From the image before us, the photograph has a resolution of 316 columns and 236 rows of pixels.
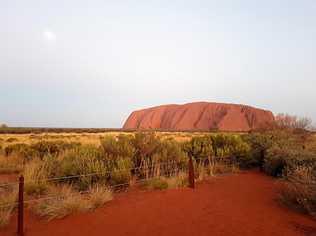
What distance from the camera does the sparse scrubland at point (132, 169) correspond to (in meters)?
7.29

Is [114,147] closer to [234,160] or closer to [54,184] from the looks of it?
[54,184]

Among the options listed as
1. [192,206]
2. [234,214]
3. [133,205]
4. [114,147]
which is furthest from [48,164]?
[234,214]

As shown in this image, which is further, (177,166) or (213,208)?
(177,166)

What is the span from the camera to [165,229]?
5.84 m

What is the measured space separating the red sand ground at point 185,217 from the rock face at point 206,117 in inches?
3158

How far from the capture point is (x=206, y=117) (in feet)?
336

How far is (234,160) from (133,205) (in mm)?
8049

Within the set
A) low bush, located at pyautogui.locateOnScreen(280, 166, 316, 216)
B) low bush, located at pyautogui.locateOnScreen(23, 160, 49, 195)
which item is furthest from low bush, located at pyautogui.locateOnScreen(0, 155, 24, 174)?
low bush, located at pyautogui.locateOnScreen(280, 166, 316, 216)

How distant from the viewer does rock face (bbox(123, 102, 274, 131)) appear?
3726 inches

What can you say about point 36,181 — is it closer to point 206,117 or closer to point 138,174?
point 138,174

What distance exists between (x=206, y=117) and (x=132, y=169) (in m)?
93.3

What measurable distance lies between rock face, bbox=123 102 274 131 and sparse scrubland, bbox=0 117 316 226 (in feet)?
243

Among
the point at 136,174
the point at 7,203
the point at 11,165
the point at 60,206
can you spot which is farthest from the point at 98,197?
the point at 11,165

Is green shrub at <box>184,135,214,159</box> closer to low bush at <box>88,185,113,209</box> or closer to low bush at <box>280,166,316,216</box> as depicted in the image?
low bush at <box>280,166,316,216</box>
